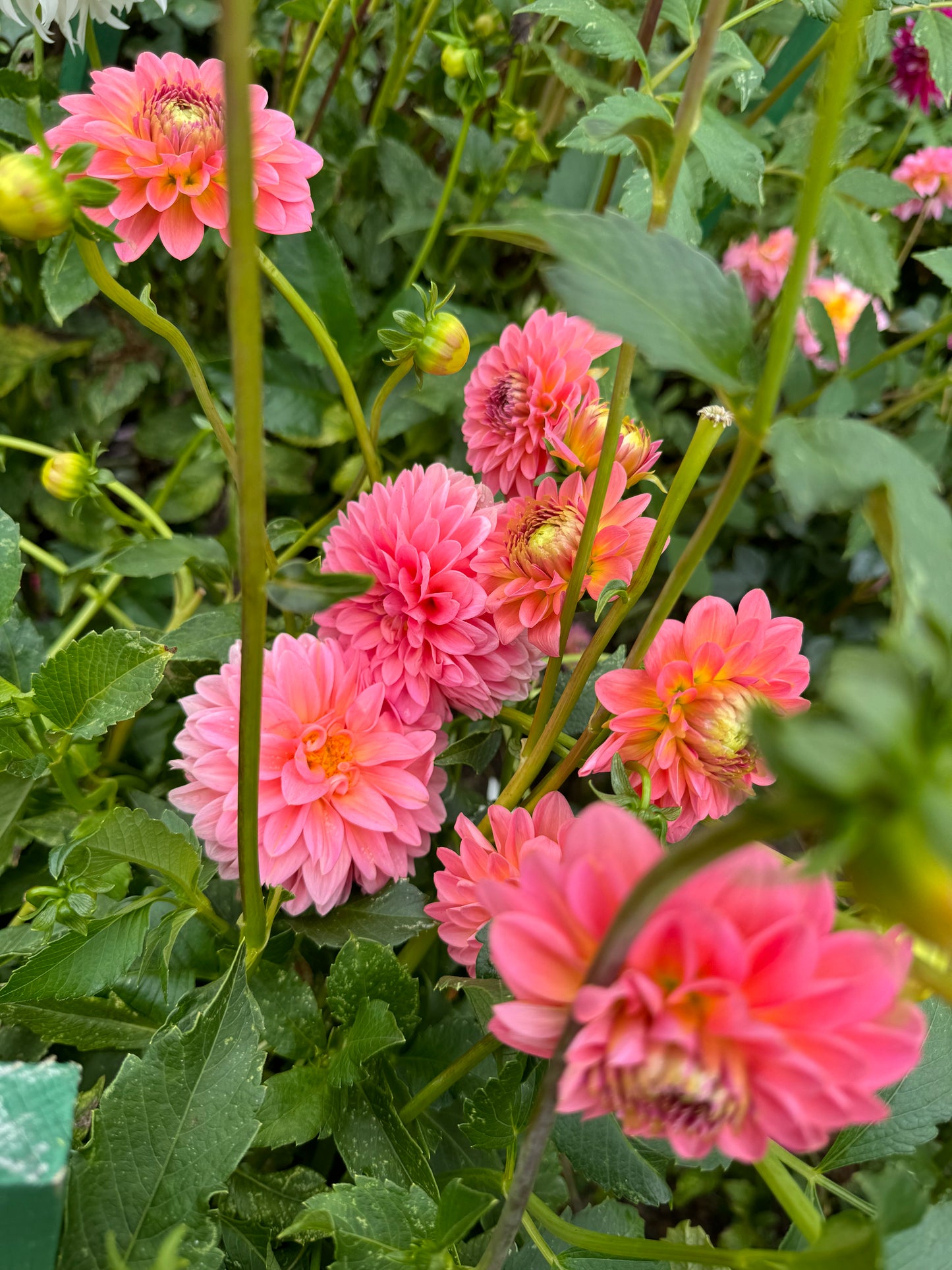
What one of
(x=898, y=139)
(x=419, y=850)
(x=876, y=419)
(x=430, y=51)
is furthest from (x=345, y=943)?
(x=898, y=139)

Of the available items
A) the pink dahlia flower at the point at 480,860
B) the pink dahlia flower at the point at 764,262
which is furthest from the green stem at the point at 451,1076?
the pink dahlia flower at the point at 764,262

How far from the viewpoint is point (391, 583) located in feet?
1.60

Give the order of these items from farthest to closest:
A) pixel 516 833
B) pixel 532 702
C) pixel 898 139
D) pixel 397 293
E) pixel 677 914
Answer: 1. pixel 898 139
2. pixel 397 293
3. pixel 532 702
4. pixel 516 833
5. pixel 677 914

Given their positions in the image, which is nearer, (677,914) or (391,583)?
(677,914)

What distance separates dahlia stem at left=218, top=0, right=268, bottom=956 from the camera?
225 millimetres

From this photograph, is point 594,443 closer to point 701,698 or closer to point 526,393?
point 526,393

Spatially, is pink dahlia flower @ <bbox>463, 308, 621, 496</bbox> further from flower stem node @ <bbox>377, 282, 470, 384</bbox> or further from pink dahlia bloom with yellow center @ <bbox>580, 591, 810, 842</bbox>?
pink dahlia bloom with yellow center @ <bbox>580, 591, 810, 842</bbox>

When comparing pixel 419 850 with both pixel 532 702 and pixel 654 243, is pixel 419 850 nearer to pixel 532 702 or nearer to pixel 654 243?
pixel 532 702

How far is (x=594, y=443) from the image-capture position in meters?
0.51

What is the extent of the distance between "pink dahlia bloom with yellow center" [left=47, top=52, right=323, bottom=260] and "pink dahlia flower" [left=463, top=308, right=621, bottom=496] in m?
0.13

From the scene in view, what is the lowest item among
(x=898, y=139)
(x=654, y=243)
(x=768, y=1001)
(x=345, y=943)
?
(x=345, y=943)

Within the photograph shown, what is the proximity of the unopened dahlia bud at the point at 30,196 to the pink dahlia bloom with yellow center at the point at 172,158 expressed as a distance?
0.39 feet

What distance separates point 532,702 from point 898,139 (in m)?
1.10

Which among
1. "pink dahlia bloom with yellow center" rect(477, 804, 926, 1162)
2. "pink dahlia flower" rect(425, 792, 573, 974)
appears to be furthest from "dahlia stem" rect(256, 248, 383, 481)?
"pink dahlia bloom with yellow center" rect(477, 804, 926, 1162)
